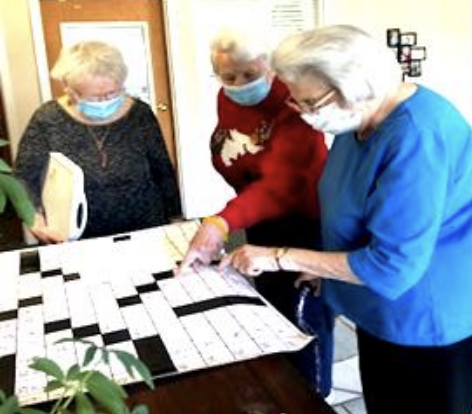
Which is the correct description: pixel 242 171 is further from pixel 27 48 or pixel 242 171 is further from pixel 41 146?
pixel 27 48

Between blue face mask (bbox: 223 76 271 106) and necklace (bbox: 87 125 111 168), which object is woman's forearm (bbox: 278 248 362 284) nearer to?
blue face mask (bbox: 223 76 271 106)

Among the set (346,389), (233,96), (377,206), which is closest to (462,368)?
(377,206)

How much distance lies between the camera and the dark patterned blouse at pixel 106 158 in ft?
5.65

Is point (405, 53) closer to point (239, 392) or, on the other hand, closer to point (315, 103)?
point (315, 103)

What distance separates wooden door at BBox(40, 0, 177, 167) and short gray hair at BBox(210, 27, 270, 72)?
2.50 metres

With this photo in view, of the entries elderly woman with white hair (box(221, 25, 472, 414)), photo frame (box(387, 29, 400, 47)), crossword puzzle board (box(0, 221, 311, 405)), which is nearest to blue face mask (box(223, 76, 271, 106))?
elderly woman with white hair (box(221, 25, 472, 414))

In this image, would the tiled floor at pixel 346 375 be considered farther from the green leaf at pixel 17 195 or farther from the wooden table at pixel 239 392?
the green leaf at pixel 17 195

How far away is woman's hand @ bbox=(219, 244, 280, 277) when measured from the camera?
1160 millimetres

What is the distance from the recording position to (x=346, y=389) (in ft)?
6.83

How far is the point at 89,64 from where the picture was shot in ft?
5.42

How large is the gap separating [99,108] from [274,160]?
2.02 feet

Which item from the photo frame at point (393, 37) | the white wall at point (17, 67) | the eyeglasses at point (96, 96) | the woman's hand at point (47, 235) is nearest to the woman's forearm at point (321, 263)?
the woman's hand at point (47, 235)

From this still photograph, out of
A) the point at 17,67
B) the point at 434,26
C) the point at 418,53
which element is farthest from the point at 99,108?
the point at 434,26

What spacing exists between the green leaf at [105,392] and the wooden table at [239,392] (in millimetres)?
376
